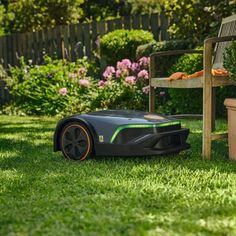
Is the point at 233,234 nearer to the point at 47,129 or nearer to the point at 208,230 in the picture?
the point at 208,230

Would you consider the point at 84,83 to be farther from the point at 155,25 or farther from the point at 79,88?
the point at 155,25

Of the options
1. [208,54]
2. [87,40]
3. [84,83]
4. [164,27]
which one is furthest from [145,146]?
[87,40]

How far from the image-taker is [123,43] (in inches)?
334

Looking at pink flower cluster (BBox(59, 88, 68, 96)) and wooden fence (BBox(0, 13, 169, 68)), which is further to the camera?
wooden fence (BBox(0, 13, 169, 68))

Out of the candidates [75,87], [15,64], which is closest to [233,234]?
[75,87]

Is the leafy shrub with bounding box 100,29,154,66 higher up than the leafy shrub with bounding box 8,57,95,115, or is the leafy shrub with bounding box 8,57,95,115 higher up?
the leafy shrub with bounding box 100,29,154,66

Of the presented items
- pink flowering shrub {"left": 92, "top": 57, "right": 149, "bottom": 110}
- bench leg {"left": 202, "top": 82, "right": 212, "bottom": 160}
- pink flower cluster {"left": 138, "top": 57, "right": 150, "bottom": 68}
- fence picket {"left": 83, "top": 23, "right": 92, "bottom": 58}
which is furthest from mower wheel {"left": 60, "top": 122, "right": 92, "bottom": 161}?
fence picket {"left": 83, "top": 23, "right": 92, "bottom": 58}

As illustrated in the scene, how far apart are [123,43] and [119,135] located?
195 inches

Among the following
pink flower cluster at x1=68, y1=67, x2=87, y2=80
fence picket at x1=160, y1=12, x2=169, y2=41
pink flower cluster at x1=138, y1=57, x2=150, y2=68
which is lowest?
pink flower cluster at x1=68, y1=67, x2=87, y2=80

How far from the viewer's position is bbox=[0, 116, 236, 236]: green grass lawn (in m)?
2.20

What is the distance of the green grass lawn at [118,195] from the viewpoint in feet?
7.22

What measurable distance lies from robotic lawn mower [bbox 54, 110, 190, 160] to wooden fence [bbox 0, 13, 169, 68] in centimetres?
509

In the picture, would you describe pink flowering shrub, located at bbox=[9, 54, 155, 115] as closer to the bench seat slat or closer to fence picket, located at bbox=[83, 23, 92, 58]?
fence picket, located at bbox=[83, 23, 92, 58]

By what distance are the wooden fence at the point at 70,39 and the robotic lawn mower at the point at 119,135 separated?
5086 millimetres
